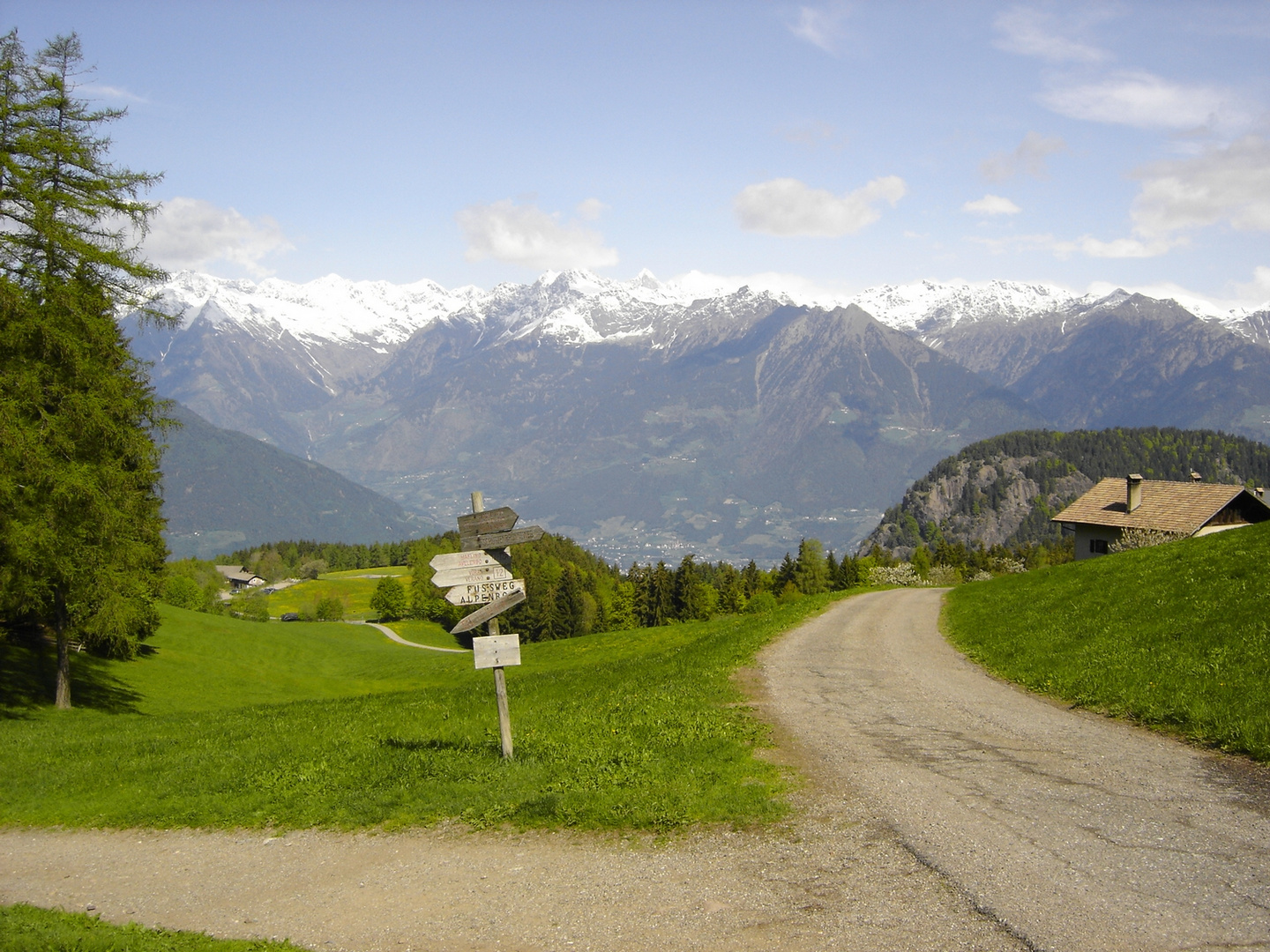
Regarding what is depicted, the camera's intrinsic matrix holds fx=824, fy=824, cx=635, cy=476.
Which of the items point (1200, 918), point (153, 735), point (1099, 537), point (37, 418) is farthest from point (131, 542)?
point (1099, 537)

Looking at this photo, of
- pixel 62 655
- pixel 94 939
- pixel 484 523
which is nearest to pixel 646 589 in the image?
pixel 62 655

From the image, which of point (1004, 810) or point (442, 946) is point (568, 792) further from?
point (1004, 810)

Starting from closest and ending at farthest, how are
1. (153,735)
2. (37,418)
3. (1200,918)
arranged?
(1200,918) < (153,735) < (37,418)

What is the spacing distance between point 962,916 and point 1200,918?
223 centimetres

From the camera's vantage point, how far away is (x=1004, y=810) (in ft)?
37.0

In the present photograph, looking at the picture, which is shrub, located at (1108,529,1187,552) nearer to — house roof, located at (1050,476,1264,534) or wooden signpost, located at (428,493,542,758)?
house roof, located at (1050,476,1264,534)

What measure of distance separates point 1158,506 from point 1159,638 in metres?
44.8

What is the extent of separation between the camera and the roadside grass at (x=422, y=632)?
361 ft

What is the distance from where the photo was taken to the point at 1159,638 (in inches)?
780

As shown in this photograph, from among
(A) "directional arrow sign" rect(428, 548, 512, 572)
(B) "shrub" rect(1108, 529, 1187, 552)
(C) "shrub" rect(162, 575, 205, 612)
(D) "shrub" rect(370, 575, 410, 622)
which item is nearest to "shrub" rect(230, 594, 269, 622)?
(D) "shrub" rect(370, 575, 410, 622)

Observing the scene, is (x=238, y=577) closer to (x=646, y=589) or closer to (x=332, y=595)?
(x=332, y=595)

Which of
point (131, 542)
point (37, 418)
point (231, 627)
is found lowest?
point (231, 627)

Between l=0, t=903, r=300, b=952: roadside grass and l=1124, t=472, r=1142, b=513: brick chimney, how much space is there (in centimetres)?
6304

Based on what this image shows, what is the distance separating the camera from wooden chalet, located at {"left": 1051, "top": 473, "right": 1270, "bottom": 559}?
54969 mm
